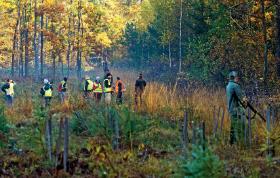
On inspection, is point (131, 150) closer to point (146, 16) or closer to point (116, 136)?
point (116, 136)

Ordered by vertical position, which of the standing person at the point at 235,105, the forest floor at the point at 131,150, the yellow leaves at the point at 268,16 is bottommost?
the forest floor at the point at 131,150

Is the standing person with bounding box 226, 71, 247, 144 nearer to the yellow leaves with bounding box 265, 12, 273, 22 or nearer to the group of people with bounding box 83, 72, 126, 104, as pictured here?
the group of people with bounding box 83, 72, 126, 104

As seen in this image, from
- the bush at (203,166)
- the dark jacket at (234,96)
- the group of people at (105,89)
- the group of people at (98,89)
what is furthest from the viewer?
the group of people at (105,89)

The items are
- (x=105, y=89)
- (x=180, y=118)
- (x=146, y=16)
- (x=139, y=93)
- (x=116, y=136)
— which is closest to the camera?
(x=116, y=136)

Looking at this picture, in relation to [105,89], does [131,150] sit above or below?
below

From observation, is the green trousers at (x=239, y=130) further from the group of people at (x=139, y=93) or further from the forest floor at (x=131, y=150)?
the forest floor at (x=131, y=150)

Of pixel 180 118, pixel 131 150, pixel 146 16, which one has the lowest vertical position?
pixel 131 150

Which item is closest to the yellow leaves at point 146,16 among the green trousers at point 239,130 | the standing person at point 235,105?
the standing person at point 235,105

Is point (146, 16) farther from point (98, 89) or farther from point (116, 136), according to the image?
point (116, 136)

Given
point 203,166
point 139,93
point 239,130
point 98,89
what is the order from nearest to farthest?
point 203,166 < point 239,130 < point 139,93 < point 98,89

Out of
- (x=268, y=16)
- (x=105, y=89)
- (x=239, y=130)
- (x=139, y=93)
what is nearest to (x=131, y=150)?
Answer: (x=239, y=130)

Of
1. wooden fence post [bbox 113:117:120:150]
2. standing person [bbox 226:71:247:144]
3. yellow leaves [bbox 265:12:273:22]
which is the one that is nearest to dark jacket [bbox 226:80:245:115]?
standing person [bbox 226:71:247:144]

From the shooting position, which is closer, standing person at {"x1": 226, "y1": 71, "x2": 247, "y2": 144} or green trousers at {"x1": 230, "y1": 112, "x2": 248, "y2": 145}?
green trousers at {"x1": 230, "y1": 112, "x2": 248, "y2": 145}

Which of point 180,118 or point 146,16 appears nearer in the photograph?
point 180,118
